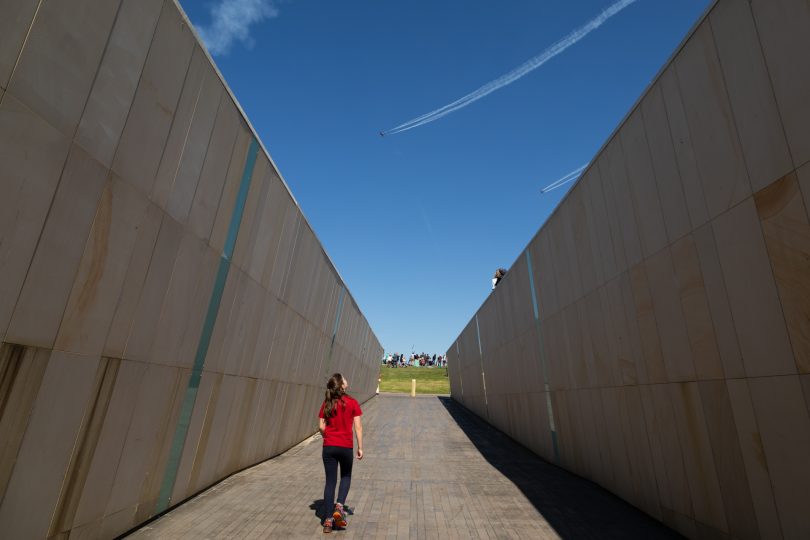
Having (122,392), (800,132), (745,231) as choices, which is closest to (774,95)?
(800,132)

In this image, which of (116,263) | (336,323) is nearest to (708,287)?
(116,263)

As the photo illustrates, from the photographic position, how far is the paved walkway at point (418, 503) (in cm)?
568

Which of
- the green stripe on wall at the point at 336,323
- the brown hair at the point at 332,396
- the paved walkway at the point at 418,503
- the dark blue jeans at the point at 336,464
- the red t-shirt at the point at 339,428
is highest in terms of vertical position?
the green stripe on wall at the point at 336,323

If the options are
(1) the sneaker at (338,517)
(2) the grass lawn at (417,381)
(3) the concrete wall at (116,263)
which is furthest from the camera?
(2) the grass lawn at (417,381)

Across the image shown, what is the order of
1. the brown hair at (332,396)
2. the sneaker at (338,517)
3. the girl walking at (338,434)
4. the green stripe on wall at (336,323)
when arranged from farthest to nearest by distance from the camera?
the green stripe on wall at (336,323) → the brown hair at (332,396) → the girl walking at (338,434) → the sneaker at (338,517)

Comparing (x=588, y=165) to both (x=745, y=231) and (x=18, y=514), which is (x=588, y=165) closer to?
(x=745, y=231)

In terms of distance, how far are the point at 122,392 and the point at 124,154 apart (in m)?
2.55

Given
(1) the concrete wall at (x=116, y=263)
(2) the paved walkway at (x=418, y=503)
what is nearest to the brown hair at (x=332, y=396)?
(2) the paved walkway at (x=418, y=503)

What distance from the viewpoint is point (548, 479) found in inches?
355

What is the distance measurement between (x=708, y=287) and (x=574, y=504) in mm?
4094

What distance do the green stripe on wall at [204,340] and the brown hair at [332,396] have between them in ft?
6.86

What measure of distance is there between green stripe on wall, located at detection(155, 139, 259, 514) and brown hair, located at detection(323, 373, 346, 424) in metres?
2.09

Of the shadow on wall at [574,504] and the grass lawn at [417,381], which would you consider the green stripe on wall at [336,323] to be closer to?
the shadow on wall at [574,504]

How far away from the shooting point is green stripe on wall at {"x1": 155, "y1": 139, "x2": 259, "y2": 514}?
242 inches
